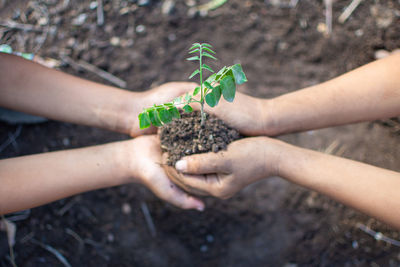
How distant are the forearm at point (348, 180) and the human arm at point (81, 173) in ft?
1.84

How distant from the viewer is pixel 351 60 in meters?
2.38

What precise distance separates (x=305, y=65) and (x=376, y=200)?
129cm

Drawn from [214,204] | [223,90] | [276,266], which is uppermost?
[223,90]

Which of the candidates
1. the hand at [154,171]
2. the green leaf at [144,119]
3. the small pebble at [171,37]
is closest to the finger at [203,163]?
the hand at [154,171]

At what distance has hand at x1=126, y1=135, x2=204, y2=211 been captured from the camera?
169cm

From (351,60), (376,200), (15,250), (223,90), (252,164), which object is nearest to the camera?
(223,90)

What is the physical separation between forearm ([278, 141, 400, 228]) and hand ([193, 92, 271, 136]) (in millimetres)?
182

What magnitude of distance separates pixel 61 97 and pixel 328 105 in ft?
4.96

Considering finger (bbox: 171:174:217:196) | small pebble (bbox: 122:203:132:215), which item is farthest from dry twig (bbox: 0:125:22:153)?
finger (bbox: 171:174:217:196)

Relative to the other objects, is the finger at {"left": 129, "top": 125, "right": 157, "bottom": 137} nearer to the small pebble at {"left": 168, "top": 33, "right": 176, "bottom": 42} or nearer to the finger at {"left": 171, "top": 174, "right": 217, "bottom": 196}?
the finger at {"left": 171, "top": 174, "right": 217, "bottom": 196}

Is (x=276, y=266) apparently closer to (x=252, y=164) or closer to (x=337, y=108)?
(x=252, y=164)

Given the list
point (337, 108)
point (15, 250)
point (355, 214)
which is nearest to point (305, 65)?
point (337, 108)

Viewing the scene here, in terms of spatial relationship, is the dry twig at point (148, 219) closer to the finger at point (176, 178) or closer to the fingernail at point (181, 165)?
the finger at point (176, 178)

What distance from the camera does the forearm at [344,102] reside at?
1.59m
